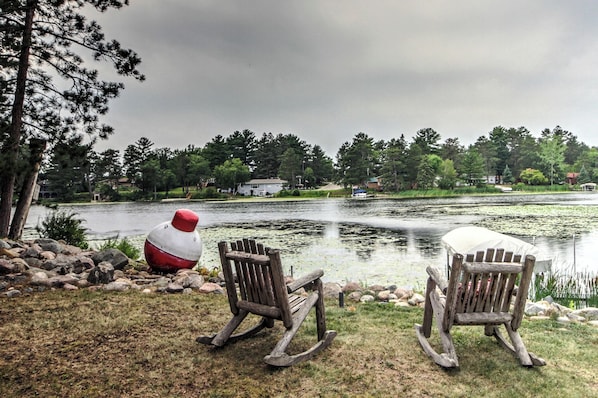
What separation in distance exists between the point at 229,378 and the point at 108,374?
99cm

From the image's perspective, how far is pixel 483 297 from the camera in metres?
3.53

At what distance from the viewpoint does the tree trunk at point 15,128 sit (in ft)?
24.7

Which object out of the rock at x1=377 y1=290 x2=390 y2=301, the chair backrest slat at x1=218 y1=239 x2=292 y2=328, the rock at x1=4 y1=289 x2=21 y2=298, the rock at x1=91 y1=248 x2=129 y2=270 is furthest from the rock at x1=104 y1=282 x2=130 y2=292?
the rock at x1=377 y1=290 x2=390 y2=301

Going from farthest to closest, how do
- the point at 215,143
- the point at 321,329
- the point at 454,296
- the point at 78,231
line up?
the point at 215,143, the point at 78,231, the point at 321,329, the point at 454,296

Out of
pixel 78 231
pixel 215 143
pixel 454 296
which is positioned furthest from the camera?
pixel 215 143

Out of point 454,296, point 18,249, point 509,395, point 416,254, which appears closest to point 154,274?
point 18,249

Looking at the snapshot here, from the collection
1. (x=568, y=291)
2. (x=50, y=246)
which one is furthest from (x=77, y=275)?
(x=568, y=291)

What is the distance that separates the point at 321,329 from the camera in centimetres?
387

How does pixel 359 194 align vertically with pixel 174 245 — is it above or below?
below

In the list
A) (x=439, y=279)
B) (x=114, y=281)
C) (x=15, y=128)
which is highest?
(x=15, y=128)

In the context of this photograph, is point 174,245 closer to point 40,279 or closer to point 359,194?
point 40,279

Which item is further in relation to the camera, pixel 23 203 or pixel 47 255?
pixel 23 203

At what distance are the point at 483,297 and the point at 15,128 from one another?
9.56 meters

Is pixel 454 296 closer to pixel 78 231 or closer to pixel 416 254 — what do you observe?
pixel 416 254
